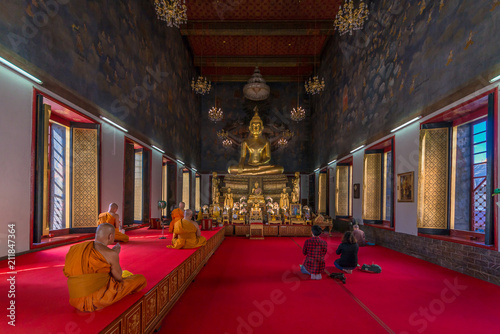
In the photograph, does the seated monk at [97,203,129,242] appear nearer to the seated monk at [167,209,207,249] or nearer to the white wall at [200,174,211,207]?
the seated monk at [167,209,207,249]

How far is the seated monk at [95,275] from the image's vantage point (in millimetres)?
2178

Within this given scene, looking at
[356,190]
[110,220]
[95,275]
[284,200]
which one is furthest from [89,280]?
[284,200]

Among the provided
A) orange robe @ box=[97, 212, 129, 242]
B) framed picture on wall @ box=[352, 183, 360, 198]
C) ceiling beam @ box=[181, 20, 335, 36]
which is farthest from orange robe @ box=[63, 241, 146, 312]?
ceiling beam @ box=[181, 20, 335, 36]

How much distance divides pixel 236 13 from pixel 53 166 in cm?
974

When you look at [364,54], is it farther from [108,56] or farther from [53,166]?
[53,166]

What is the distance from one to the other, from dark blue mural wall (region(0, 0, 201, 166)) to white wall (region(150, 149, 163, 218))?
1.86 ft

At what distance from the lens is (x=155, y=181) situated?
999 cm

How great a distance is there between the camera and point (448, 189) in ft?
19.5

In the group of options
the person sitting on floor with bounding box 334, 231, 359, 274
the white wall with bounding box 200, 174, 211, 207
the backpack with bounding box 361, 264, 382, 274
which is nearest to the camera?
the person sitting on floor with bounding box 334, 231, 359, 274

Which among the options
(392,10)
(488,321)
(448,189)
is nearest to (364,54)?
(392,10)

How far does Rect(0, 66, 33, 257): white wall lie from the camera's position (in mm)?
3795

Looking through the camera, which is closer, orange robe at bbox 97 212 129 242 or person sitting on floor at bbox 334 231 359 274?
person sitting on floor at bbox 334 231 359 274

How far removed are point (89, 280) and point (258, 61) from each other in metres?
15.3

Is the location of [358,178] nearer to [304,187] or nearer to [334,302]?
[334,302]
